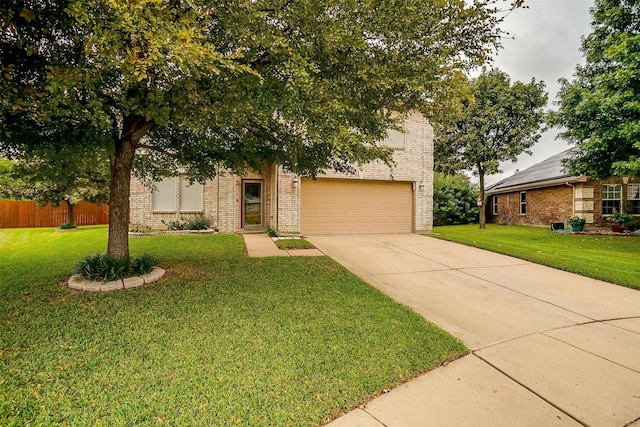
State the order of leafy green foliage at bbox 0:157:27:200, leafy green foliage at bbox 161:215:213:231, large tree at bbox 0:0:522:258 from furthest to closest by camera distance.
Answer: leafy green foliage at bbox 0:157:27:200, leafy green foliage at bbox 161:215:213:231, large tree at bbox 0:0:522:258

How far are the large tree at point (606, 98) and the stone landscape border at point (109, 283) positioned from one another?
41.2 ft

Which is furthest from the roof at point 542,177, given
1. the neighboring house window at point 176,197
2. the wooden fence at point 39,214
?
the wooden fence at point 39,214

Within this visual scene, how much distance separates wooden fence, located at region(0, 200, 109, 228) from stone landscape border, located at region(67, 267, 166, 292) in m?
14.1

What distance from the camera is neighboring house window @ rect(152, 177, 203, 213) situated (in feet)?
41.0

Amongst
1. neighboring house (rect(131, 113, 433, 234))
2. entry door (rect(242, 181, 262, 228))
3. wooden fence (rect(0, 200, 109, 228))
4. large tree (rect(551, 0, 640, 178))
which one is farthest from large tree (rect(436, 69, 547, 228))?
wooden fence (rect(0, 200, 109, 228))

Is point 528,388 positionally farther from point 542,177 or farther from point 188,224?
point 542,177

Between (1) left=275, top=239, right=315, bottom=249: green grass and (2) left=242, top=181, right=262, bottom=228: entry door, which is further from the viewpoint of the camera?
(2) left=242, top=181, right=262, bottom=228: entry door

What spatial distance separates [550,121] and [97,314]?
1503 centimetres

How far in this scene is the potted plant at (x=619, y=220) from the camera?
14.0 metres

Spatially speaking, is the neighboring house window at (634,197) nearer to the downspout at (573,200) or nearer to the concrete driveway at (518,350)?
the downspout at (573,200)

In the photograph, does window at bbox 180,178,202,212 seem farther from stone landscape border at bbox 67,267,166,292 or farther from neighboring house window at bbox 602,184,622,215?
neighboring house window at bbox 602,184,622,215

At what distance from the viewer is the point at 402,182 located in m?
13.3

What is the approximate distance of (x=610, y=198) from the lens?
15.1 meters

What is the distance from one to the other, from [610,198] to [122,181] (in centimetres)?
1984
